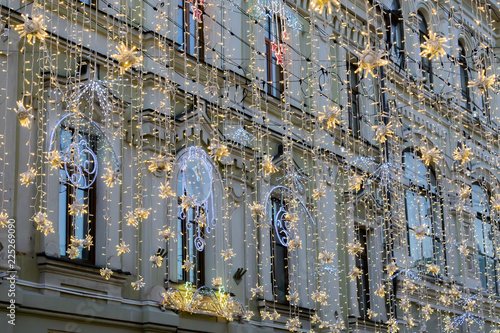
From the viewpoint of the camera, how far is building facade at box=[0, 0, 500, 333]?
10711 millimetres

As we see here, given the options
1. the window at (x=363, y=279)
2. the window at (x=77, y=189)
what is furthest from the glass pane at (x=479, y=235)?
the window at (x=77, y=189)

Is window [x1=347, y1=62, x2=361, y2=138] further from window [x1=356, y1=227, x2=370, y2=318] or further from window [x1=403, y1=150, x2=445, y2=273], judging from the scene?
window [x1=356, y1=227, x2=370, y2=318]

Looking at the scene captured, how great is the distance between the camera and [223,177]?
44.6 feet

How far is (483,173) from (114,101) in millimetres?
12018

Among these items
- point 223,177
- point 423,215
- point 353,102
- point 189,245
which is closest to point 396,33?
point 353,102

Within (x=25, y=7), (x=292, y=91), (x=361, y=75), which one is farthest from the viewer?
(x=361, y=75)

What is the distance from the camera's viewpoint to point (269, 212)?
47.5 feet

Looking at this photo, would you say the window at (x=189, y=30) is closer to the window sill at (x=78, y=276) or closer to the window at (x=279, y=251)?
the window at (x=279, y=251)

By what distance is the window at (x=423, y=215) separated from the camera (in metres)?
18.5

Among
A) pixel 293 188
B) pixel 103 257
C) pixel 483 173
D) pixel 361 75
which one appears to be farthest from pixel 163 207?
pixel 483 173

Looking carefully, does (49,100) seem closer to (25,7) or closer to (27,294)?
(25,7)

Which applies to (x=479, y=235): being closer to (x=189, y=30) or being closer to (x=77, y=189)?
(x=189, y=30)

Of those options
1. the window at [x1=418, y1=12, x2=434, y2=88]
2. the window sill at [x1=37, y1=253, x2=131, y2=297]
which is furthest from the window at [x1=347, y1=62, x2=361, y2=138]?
the window sill at [x1=37, y1=253, x2=131, y2=297]

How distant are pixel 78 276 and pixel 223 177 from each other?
3.37 m
